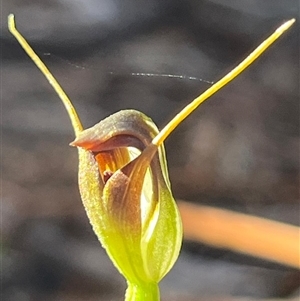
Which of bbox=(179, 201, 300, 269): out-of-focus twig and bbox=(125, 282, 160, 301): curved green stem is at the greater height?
bbox=(125, 282, 160, 301): curved green stem

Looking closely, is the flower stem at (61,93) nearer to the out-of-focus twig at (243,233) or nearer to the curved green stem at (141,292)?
the curved green stem at (141,292)

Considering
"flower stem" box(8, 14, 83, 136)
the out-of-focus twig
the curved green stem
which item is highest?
"flower stem" box(8, 14, 83, 136)

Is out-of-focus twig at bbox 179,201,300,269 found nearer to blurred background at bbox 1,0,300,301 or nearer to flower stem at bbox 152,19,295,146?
blurred background at bbox 1,0,300,301

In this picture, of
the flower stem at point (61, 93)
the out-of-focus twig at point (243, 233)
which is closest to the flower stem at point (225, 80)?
the flower stem at point (61, 93)

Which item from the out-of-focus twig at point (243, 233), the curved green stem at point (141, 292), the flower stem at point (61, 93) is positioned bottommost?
the out-of-focus twig at point (243, 233)

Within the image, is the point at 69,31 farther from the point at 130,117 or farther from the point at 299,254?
the point at 130,117

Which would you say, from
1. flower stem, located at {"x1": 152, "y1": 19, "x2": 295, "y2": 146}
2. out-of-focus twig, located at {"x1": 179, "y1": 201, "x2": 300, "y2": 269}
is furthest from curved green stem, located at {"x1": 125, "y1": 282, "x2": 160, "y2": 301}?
out-of-focus twig, located at {"x1": 179, "y1": 201, "x2": 300, "y2": 269}

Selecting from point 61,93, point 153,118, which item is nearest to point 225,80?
point 61,93
